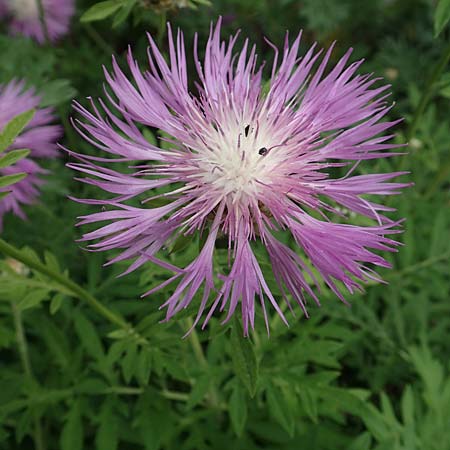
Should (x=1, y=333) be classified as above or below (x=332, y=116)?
below

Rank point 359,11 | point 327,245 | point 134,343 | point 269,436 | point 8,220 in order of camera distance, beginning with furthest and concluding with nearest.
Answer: point 359,11 < point 8,220 < point 269,436 < point 134,343 < point 327,245

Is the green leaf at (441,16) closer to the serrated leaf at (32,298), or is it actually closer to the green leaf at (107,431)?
the serrated leaf at (32,298)

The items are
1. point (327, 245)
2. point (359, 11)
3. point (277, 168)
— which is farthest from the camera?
point (359, 11)

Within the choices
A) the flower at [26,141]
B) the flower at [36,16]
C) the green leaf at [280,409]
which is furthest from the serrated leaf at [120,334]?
the flower at [36,16]

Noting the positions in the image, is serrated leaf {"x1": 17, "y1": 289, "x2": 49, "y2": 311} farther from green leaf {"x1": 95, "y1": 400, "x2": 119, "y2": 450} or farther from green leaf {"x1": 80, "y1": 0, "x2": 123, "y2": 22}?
green leaf {"x1": 80, "y1": 0, "x2": 123, "y2": 22}

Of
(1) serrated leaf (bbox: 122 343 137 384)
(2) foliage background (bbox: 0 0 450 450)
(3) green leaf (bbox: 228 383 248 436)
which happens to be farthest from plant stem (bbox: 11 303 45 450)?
(3) green leaf (bbox: 228 383 248 436)

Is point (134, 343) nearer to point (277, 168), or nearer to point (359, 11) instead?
point (277, 168)

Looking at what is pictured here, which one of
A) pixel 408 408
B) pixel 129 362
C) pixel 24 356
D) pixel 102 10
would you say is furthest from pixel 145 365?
pixel 102 10

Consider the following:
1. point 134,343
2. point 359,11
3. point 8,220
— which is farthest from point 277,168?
point 359,11
